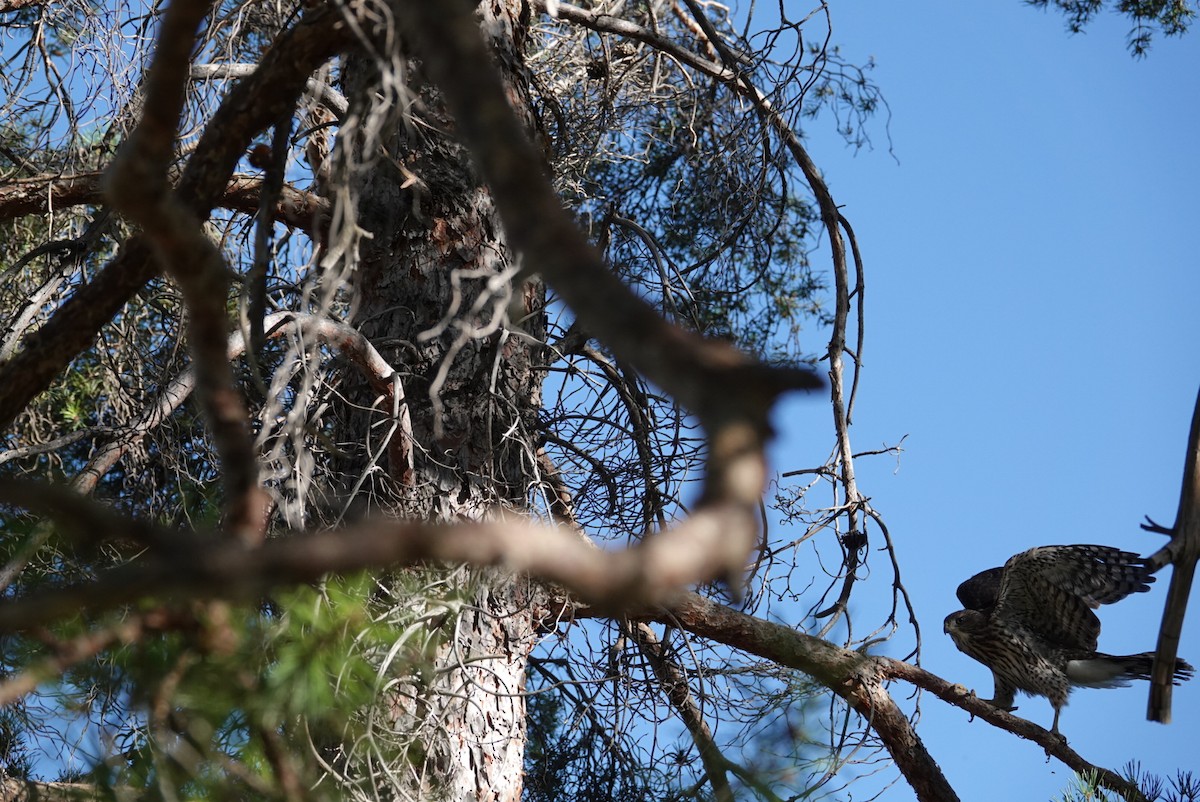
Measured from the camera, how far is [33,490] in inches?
43.6

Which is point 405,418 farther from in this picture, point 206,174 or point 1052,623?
point 1052,623

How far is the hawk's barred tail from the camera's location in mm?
5066

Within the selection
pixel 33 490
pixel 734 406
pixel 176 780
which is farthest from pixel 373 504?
pixel 734 406

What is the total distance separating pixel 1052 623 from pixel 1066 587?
13.7 inches

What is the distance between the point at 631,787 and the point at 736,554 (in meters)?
3.04

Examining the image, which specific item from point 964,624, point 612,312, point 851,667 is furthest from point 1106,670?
point 612,312

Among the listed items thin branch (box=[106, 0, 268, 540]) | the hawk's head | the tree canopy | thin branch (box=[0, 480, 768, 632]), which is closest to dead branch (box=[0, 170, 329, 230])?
the tree canopy

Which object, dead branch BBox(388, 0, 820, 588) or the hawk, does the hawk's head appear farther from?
dead branch BBox(388, 0, 820, 588)

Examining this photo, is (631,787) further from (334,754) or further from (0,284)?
(0,284)

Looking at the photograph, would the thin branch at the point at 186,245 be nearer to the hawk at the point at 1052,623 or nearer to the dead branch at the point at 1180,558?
the dead branch at the point at 1180,558

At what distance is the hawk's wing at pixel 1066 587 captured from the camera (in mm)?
4750

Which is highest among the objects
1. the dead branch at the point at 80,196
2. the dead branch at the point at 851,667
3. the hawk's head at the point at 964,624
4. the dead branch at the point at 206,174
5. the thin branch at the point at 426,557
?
the hawk's head at the point at 964,624

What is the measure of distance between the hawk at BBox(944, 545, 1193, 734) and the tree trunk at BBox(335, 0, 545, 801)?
2.74m

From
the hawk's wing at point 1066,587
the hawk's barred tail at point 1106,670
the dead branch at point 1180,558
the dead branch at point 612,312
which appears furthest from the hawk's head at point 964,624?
the dead branch at point 612,312
